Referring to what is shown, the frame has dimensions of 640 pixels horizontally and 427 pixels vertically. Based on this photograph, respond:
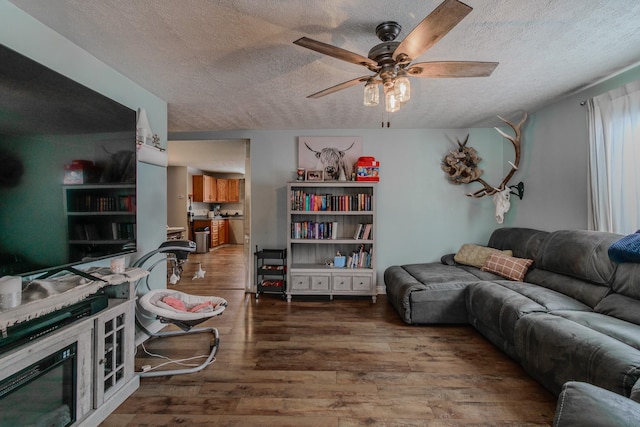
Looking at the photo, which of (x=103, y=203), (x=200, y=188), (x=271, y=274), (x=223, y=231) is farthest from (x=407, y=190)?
(x=223, y=231)

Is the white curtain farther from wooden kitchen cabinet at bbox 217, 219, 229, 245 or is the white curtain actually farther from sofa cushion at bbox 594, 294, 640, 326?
wooden kitchen cabinet at bbox 217, 219, 229, 245

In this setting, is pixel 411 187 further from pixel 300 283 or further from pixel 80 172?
pixel 80 172

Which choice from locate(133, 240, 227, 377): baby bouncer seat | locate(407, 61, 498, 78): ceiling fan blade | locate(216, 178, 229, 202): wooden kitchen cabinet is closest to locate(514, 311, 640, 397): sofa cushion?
locate(407, 61, 498, 78): ceiling fan blade

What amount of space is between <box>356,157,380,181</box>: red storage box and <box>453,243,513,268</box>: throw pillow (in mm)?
1487

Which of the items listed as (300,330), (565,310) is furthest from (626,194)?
(300,330)

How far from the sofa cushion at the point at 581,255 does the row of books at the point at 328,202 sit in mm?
1994

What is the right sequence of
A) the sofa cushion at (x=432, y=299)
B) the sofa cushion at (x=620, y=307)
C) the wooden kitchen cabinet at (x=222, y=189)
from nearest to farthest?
the sofa cushion at (x=620, y=307) → the sofa cushion at (x=432, y=299) → the wooden kitchen cabinet at (x=222, y=189)

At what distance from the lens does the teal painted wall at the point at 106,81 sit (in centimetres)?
160

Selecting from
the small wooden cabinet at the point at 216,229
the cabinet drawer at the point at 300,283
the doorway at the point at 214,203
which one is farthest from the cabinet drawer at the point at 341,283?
the small wooden cabinet at the point at 216,229

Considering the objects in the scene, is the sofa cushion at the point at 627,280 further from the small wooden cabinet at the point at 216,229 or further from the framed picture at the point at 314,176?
the small wooden cabinet at the point at 216,229

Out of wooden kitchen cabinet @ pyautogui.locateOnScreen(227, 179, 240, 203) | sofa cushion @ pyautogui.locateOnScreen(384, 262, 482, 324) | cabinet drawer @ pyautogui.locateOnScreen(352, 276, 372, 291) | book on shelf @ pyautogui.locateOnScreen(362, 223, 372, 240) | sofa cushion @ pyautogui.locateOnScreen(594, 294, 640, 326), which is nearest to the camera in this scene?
sofa cushion @ pyautogui.locateOnScreen(594, 294, 640, 326)

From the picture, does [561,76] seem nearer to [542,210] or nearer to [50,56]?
[542,210]

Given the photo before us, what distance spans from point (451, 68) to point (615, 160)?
1953 mm

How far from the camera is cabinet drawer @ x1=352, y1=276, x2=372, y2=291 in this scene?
3785mm
